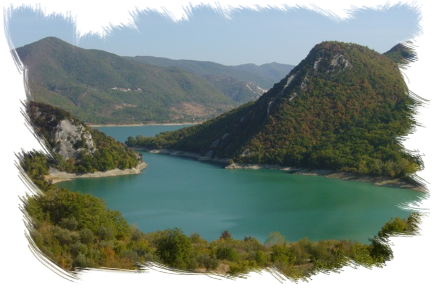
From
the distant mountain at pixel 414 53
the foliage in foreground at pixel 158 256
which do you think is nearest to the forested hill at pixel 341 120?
the distant mountain at pixel 414 53

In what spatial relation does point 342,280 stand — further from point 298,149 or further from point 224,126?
point 224,126

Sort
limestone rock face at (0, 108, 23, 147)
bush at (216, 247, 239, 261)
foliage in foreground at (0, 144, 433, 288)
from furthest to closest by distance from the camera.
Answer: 1. limestone rock face at (0, 108, 23, 147)
2. bush at (216, 247, 239, 261)
3. foliage in foreground at (0, 144, 433, 288)

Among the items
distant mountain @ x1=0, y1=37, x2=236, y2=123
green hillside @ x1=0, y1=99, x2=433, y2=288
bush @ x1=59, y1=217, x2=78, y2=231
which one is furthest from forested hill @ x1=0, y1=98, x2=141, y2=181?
distant mountain @ x1=0, y1=37, x2=236, y2=123

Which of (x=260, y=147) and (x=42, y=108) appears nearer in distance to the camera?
(x=42, y=108)

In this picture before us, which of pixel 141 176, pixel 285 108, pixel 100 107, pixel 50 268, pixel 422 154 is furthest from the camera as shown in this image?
pixel 100 107

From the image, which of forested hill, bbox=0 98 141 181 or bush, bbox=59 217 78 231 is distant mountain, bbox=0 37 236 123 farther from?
bush, bbox=59 217 78 231

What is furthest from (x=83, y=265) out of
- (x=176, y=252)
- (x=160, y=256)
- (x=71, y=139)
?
(x=71, y=139)

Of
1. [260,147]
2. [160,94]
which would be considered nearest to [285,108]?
[260,147]
